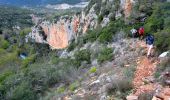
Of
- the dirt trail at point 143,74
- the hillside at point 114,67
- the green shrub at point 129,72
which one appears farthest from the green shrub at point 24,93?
the green shrub at point 129,72

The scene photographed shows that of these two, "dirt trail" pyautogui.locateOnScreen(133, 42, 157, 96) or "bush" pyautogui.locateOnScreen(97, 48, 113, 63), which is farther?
"bush" pyautogui.locateOnScreen(97, 48, 113, 63)

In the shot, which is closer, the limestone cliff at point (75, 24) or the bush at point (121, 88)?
the bush at point (121, 88)

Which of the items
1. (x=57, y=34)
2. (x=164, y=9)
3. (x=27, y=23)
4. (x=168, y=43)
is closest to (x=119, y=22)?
(x=164, y=9)

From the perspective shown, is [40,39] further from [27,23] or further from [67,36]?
[27,23]

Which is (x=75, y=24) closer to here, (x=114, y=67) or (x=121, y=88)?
(x=114, y=67)

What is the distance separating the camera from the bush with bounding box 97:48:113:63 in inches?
733

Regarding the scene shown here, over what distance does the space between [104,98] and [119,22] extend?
12.7m

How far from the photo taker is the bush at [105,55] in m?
18.6

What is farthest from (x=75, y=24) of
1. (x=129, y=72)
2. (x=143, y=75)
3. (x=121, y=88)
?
(x=121, y=88)

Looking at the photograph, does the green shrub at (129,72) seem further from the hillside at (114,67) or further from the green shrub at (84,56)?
the green shrub at (84,56)

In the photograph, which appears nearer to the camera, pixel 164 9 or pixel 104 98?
pixel 104 98

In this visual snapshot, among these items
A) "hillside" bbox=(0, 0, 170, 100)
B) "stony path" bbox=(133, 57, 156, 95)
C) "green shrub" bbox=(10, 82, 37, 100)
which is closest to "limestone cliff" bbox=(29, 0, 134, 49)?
"hillside" bbox=(0, 0, 170, 100)

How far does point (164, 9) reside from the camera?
817 inches

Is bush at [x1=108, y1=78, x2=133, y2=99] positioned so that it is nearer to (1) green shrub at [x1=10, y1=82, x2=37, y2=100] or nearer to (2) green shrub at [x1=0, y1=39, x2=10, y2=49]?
(1) green shrub at [x1=10, y1=82, x2=37, y2=100]
